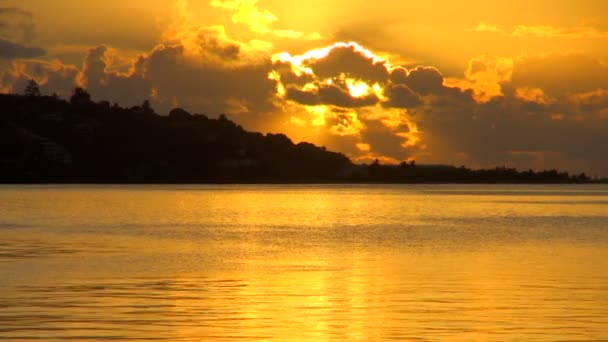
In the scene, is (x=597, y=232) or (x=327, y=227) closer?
(x=597, y=232)

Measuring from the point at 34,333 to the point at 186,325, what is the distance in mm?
4308

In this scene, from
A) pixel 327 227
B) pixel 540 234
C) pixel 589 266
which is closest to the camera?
pixel 589 266

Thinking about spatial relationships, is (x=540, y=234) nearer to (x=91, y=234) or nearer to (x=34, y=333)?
(x=91, y=234)

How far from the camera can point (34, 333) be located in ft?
Answer: 93.7

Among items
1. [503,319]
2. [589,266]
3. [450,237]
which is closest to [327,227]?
[450,237]

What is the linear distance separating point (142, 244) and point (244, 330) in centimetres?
4019

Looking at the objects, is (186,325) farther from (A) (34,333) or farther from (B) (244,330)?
(A) (34,333)

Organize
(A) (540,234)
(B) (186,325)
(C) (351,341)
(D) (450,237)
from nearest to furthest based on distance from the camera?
(C) (351,341) → (B) (186,325) → (D) (450,237) → (A) (540,234)

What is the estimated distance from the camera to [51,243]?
68.4m

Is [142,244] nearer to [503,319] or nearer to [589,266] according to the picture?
[589,266]

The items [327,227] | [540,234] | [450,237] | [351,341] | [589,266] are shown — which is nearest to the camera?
[351,341]

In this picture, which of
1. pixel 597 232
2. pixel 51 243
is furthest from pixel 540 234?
pixel 51 243

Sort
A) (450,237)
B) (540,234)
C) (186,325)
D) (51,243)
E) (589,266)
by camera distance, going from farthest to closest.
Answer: (540,234)
(450,237)
(51,243)
(589,266)
(186,325)

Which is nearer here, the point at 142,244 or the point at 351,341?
the point at 351,341
